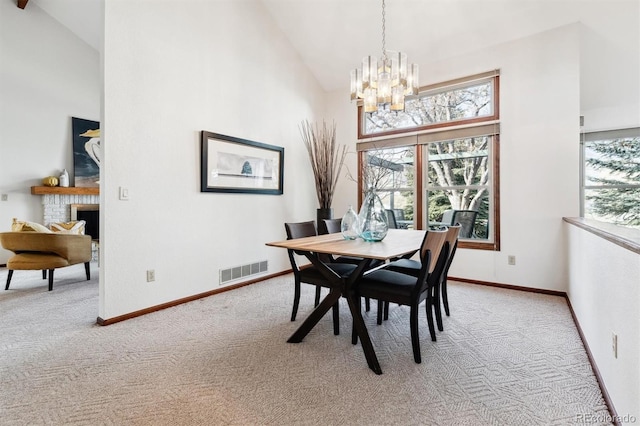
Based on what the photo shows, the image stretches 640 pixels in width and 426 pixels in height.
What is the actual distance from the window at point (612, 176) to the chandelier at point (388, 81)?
3.80 metres

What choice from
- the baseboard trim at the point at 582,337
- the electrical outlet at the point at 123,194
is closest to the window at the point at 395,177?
the baseboard trim at the point at 582,337

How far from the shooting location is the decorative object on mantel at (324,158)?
4.69m

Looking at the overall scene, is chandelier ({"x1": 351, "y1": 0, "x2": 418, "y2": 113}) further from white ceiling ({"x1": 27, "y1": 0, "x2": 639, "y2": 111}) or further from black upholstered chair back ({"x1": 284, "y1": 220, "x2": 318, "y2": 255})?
white ceiling ({"x1": 27, "y1": 0, "x2": 639, "y2": 111})

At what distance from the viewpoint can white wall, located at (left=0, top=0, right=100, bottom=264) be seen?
16.0ft

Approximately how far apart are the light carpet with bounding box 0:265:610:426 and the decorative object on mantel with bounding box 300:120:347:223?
6.87 feet

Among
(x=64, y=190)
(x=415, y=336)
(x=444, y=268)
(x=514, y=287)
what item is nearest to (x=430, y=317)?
(x=415, y=336)

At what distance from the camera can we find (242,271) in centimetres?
381

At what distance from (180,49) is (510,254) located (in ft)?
14.1

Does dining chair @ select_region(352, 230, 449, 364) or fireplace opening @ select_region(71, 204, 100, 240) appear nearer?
dining chair @ select_region(352, 230, 449, 364)

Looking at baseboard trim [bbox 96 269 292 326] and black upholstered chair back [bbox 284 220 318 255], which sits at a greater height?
black upholstered chair back [bbox 284 220 318 255]

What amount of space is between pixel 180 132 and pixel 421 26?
3122mm

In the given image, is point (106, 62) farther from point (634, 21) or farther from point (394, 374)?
point (634, 21)

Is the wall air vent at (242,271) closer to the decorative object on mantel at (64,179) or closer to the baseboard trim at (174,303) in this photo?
the baseboard trim at (174,303)

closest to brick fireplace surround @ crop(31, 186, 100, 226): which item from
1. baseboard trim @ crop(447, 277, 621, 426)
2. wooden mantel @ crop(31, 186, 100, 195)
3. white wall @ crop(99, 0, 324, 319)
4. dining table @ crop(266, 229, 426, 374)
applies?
wooden mantel @ crop(31, 186, 100, 195)
